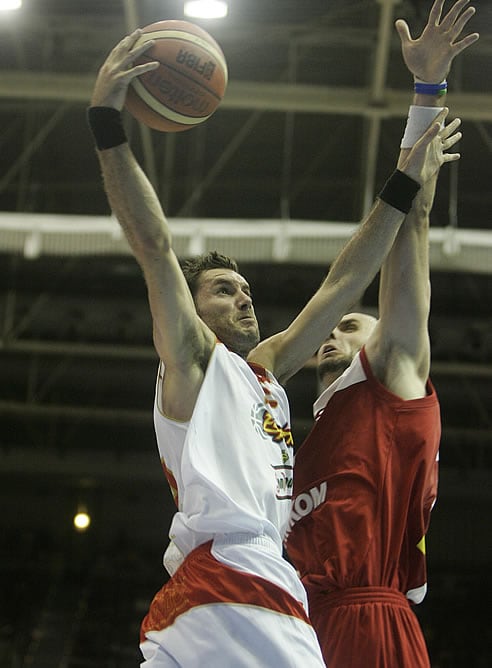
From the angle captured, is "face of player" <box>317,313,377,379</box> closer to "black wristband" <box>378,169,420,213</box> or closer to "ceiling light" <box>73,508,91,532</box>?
"black wristband" <box>378,169,420,213</box>

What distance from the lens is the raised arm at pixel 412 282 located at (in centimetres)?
411

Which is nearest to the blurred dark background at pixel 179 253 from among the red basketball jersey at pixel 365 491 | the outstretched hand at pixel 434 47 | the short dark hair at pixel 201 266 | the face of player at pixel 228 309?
the outstretched hand at pixel 434 47

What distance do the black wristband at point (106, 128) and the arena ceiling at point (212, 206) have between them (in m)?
7.28

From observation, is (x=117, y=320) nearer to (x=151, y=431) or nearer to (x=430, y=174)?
(x=151, y=431)

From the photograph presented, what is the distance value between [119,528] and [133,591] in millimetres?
2389

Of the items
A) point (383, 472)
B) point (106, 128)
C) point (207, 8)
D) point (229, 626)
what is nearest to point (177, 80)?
point (106, 128)

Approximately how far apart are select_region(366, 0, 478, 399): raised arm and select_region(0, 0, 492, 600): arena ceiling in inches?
245

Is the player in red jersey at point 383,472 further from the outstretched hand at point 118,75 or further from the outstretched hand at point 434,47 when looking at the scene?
the outstretched hand at point 118,75

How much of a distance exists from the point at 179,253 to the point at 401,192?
791 centimetres

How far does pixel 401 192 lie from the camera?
4.05 metres

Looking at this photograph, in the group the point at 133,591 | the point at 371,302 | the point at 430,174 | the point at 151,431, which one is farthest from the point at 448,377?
the point at 430,174

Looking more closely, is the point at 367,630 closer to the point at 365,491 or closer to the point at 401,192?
the point at 365,491

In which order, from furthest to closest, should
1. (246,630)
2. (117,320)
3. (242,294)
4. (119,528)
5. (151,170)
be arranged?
(119,528) → (117,320) → (151,170) → (242,294) → (246,630)

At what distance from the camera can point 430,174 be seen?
13.8ft
